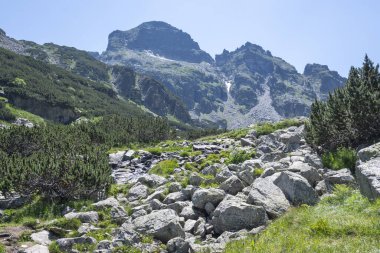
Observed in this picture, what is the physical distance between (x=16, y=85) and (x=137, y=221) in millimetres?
113474

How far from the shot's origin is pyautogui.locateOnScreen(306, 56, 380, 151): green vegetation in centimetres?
2220

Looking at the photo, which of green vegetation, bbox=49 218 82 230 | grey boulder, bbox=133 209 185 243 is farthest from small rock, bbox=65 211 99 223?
grey boulder, bbox=133 209 185 243

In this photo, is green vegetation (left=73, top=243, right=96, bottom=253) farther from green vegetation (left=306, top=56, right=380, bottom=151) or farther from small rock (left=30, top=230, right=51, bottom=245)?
green vegetation (left=306, top=56, right=380, bottom=151)

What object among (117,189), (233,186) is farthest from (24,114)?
(233,186)

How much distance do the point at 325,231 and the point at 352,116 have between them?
14.5 metres

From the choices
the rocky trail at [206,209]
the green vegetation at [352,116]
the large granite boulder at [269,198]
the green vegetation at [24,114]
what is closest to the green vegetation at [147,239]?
the rocky trail at [206,209]

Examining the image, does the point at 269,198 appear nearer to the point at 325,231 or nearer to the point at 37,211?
the point at 325,231

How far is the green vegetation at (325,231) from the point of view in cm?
907

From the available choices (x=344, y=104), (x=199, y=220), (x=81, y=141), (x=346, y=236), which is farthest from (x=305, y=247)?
(x=81, y=141)

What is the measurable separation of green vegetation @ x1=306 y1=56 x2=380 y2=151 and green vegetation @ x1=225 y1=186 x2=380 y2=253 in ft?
37.1

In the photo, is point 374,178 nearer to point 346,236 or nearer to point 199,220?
point 346,236

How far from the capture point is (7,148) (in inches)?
1399

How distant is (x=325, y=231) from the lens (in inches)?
401

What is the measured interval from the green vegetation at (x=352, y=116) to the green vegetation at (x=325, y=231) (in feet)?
37.1
